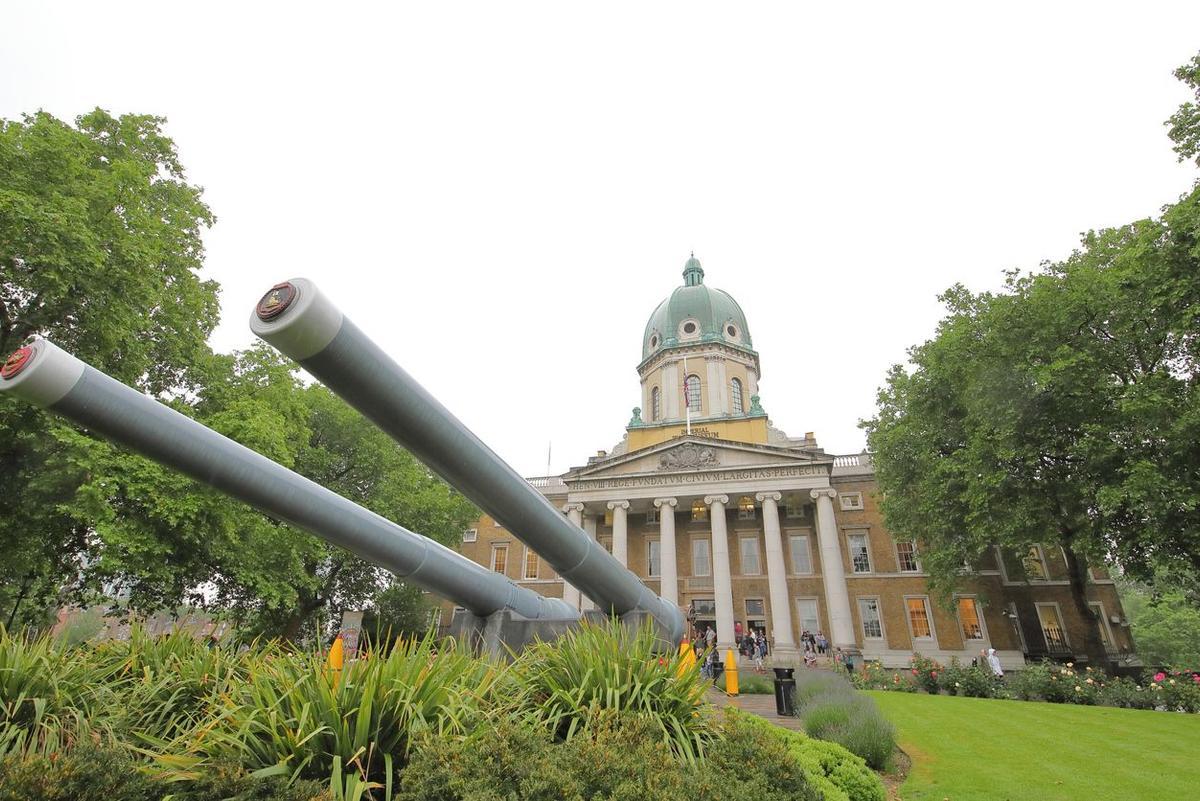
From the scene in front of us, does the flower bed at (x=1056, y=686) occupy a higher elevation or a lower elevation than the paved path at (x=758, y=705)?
higher

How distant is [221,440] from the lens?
14.5 ft

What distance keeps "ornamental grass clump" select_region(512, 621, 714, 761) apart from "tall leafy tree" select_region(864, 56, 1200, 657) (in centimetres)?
1384

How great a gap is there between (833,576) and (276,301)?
30.2 meters

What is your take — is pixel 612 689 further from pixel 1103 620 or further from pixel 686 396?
pixel 686 396

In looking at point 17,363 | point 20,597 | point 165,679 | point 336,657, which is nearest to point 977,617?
point 336,657

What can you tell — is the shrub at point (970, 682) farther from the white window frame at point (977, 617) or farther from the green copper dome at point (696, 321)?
the green copper dome at point (696, 321)

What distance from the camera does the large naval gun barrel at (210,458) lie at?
3.46 m

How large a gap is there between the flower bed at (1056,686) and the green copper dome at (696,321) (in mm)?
27861

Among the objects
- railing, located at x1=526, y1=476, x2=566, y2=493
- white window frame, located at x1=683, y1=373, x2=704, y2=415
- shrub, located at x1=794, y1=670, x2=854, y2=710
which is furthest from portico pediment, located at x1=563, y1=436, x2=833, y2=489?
shrub, located at x1=794, y1=670, x2=854, y2=710

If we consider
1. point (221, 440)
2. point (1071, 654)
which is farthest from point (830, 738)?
point (1071, 654)

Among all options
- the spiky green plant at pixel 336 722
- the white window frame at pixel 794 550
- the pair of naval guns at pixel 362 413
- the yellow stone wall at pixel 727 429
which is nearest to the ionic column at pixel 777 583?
the white window frame at pixel 794 550

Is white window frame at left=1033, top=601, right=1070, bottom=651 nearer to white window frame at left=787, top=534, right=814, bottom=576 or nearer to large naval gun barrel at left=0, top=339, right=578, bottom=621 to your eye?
white window frame at left=787, top=534, right=814, bottom=576

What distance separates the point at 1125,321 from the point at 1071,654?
18.1 m

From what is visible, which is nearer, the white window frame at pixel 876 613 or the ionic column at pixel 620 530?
the white window frame at pixel 876 613
